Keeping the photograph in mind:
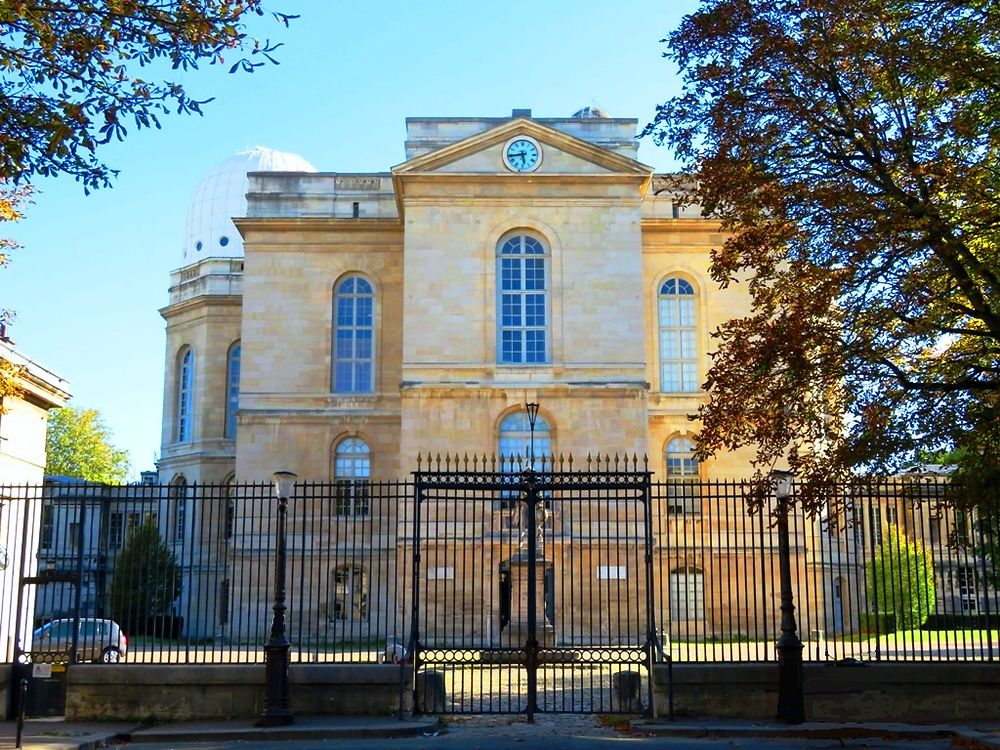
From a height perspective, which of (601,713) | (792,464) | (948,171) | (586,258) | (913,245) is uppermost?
(586,258)

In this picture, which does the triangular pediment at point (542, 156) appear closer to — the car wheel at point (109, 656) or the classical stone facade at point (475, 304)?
the classical stone facade at point (475, 304)

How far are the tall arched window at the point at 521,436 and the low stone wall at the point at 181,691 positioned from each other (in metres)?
20.8

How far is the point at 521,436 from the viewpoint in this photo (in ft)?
125

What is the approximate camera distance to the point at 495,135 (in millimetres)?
39375

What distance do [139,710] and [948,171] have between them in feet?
44.5

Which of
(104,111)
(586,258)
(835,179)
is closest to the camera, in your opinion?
(104,111)

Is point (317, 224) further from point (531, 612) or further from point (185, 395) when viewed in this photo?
point (531, 612)

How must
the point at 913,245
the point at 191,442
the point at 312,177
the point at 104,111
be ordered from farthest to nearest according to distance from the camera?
the point at 191,442, the point at 312,177, the point at 913,245, the point at 104,111

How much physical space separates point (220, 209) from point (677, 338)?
30.6 m

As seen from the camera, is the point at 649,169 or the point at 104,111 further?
the point at 649,169

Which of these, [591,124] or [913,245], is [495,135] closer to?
[591,124]

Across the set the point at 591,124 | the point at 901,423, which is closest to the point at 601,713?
the point at 901,423

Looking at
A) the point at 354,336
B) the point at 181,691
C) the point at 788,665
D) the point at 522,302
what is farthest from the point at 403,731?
the point at 354,336

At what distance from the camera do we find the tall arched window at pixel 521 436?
124ft
